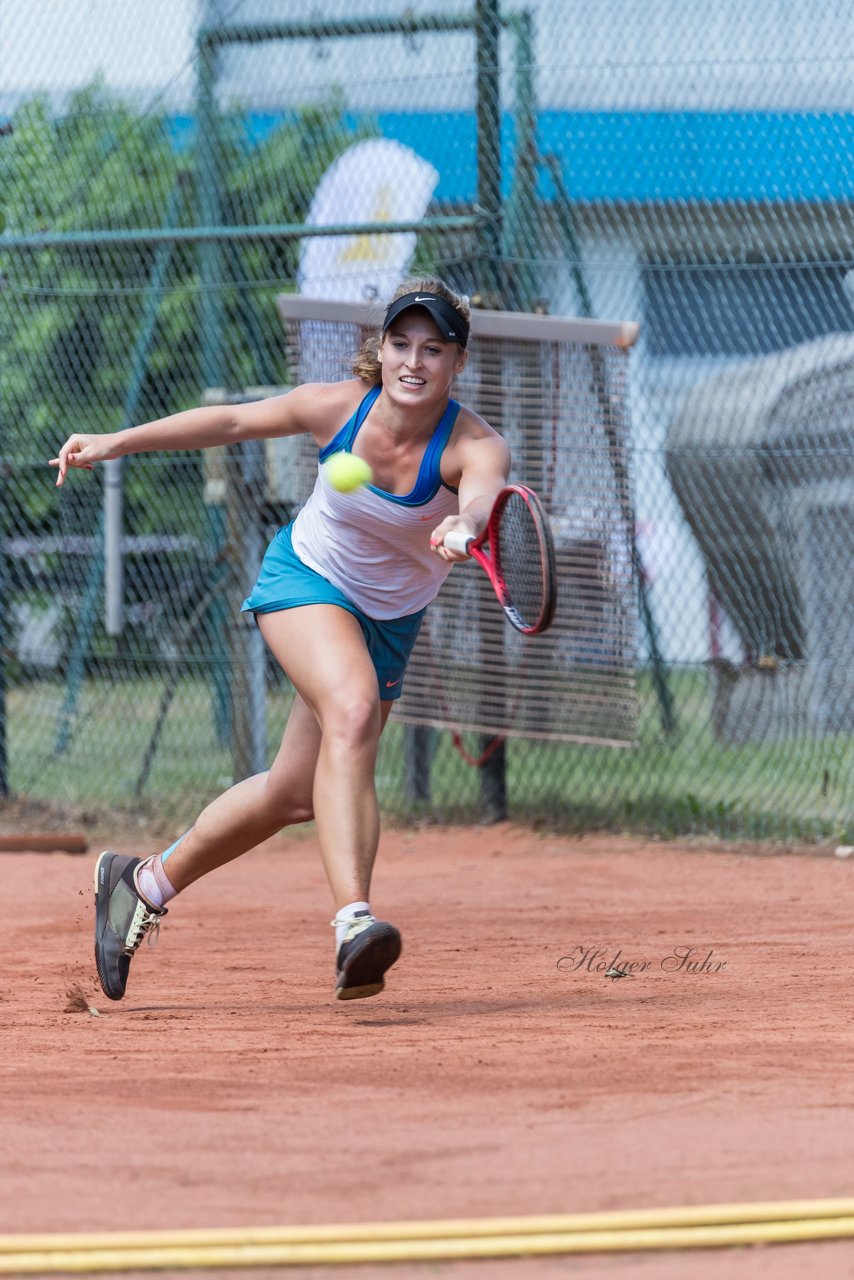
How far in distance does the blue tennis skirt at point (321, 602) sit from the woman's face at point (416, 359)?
503mm

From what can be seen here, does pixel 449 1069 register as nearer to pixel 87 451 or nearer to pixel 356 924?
pixel 356 924

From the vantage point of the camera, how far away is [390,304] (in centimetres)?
438

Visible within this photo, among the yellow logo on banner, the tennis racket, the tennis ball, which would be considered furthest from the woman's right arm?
the yellow logo on banner

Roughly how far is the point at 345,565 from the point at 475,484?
436mm

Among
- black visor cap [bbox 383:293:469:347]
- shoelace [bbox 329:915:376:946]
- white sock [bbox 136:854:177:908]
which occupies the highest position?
black visor cap [bbox 383:293:469:347]

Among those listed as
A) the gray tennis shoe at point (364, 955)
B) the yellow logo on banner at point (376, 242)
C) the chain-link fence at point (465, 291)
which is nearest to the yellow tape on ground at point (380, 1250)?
the gray tennis shoe at point (364, 955)

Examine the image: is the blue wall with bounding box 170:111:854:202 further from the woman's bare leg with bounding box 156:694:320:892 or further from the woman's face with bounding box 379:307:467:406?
the woman's bare leg with bounding box 156:694:320:892

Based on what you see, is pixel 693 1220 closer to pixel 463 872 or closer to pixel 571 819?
pixel 463 872

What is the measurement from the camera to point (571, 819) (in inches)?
298

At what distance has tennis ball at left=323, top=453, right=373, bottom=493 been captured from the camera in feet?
13.8

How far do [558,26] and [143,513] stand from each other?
3.81 meters

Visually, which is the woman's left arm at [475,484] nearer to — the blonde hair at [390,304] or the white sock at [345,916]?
the blonde hair at [390,304]

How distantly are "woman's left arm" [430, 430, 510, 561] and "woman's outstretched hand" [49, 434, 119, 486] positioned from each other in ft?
2.80

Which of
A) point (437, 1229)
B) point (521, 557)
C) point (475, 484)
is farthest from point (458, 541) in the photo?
point (437, 1229)
